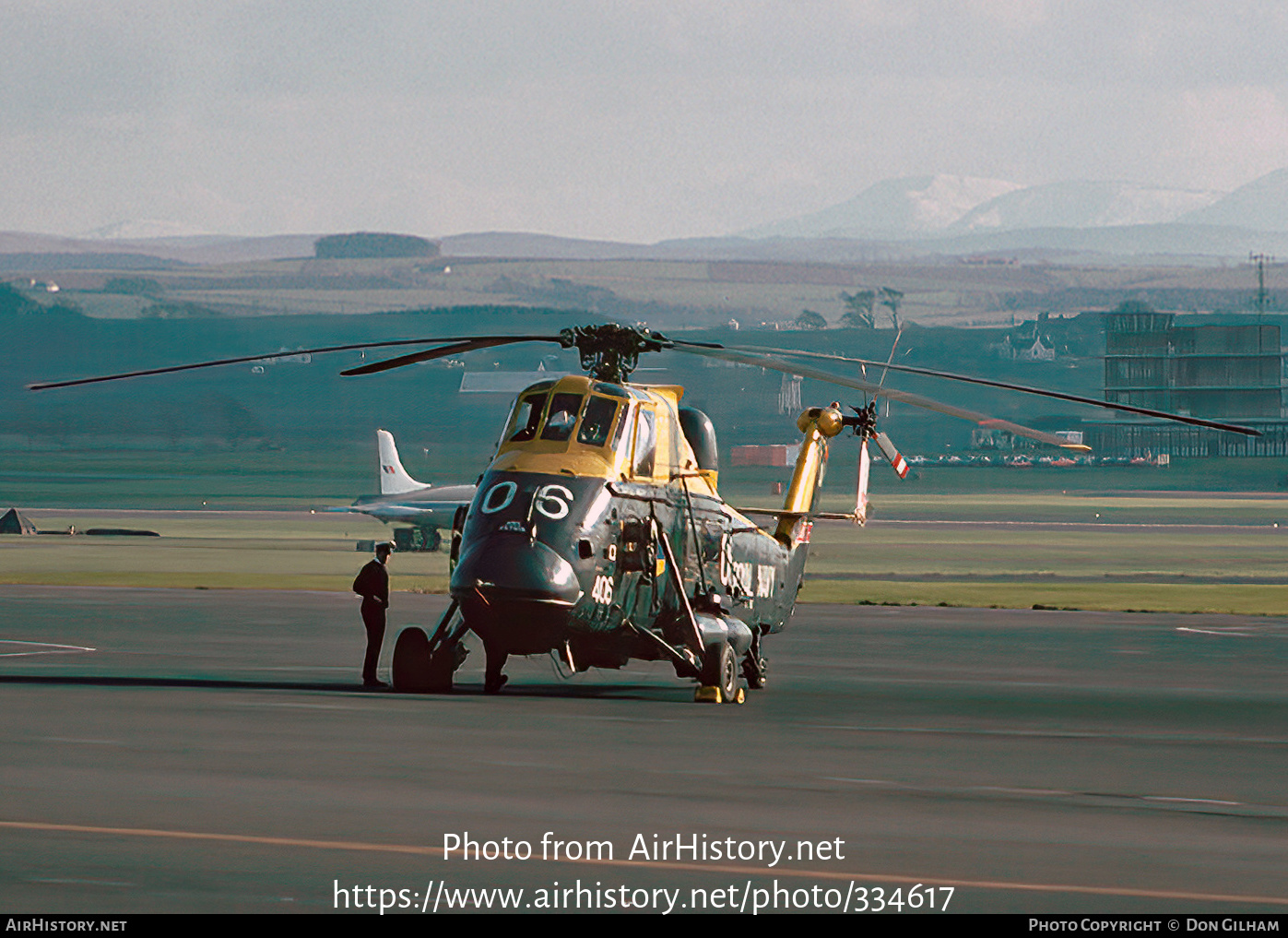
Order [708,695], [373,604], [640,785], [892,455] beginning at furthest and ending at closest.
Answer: [892,455]
[373,604]
[708,695]
[640,785]

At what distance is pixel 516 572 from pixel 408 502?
58.4m

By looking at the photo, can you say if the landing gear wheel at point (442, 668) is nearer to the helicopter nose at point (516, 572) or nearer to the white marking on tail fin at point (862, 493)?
the helicopter nose at point (516, 572)

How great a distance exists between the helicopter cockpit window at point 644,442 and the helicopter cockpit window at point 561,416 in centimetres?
98

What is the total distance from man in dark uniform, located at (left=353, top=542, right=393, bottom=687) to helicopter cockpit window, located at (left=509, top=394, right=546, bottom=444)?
318cm

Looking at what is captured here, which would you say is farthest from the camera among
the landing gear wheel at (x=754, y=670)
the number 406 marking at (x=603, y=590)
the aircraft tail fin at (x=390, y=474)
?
the aircraft tail fin at (x=390, y=474)

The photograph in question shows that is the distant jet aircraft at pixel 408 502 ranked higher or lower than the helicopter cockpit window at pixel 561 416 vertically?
lower

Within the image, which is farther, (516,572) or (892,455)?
(892,455)

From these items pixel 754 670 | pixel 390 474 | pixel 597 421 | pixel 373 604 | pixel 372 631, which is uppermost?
pixel 597 421

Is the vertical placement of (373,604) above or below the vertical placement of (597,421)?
below

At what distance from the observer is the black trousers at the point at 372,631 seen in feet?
93.4

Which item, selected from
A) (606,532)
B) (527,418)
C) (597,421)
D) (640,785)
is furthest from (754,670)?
(640,785)

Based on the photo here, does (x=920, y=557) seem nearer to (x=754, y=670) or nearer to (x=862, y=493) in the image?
(x=862, y=493)

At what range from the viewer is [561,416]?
26516 mm

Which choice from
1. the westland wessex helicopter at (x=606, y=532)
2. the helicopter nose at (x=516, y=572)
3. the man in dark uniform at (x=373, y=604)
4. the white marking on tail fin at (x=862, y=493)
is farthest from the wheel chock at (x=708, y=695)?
the white marking on tail fin at (x=862, y=493)
